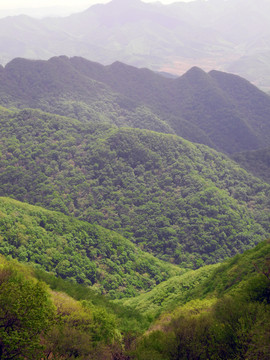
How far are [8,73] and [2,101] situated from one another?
31.6 m

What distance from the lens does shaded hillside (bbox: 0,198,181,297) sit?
64.0 meters

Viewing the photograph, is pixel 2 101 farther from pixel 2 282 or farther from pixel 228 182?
pixel 2 282

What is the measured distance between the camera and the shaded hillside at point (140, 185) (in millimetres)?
92500

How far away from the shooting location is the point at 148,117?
18688 cm

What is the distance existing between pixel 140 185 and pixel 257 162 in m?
57.7

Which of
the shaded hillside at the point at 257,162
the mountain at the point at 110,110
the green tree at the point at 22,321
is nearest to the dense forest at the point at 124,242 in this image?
the green tree at the point at 22,321

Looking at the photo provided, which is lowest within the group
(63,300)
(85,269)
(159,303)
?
(85,269)

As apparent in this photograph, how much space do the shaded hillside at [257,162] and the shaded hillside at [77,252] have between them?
68.4m

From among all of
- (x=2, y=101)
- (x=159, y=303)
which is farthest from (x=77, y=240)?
(x=2, y=101)

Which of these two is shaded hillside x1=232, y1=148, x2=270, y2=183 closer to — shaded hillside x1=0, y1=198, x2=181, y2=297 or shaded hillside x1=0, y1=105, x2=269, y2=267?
shaded hillside x1=0, y1=105, x2=269, y2=267

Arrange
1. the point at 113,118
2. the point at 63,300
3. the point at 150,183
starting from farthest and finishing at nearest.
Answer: the point at 113,118 < the point at 150,183 < the point at 63,300

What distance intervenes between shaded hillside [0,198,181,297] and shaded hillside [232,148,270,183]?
68.4m

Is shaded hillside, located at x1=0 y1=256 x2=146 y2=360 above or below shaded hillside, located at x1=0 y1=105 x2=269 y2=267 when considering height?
above

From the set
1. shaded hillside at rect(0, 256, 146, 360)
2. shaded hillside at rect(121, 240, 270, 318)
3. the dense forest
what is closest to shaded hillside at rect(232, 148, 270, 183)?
the dense forest
